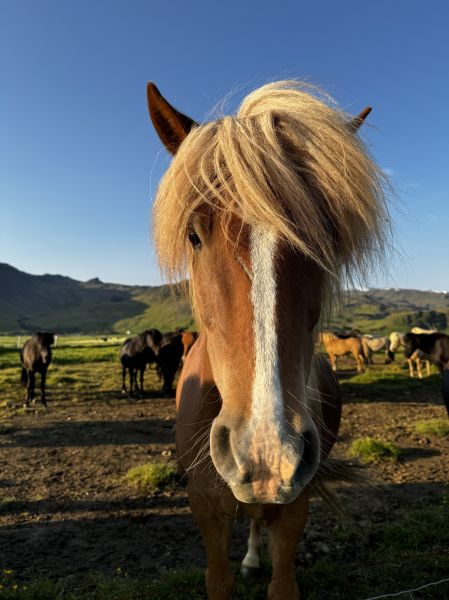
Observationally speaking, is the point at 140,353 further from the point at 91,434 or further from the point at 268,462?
the point at 268,462

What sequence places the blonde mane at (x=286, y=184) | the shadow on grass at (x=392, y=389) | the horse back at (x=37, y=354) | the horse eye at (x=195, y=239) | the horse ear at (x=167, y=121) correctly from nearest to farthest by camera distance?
the blonde mane at (x=286, y=184)
the horse eye at (x=195, y=239)
the horse ear at (x=167, y=121)
the horse back at (x=37, y=354)
the shadow on grass at (x=392, y=389)

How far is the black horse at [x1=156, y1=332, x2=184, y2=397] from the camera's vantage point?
14.7 meters

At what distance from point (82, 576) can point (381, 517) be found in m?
3.69

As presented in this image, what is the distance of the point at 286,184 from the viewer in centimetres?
151

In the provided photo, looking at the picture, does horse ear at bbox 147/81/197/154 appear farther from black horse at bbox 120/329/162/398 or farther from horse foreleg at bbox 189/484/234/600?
black horse at bbox 120/329/162/398

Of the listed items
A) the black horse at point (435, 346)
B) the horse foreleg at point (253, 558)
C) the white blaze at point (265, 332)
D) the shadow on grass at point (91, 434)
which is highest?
the white blaze at point (265, 332)

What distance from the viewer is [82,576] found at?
12.5ft

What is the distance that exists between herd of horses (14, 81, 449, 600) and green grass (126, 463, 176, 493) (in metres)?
4.31

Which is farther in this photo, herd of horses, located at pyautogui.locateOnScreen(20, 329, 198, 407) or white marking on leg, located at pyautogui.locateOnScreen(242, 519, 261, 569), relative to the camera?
herd of horses, located at pyautogui.locateOnScreen(20, 329, 198, 407)

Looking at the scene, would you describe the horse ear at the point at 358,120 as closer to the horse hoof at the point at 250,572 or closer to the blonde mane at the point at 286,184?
the blonde mane at the point at 286,184

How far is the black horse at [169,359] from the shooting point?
48.4 feet

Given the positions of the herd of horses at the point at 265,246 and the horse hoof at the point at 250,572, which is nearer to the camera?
the herd of horses at the point at 265,246

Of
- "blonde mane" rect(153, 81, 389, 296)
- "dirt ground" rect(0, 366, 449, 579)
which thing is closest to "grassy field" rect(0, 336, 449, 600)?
"dirt ground" rect(0, 366, 449, 579)

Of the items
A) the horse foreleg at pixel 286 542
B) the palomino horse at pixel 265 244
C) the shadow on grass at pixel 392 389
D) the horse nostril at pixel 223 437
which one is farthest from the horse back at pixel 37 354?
the horse nostril at pixel 223 437
